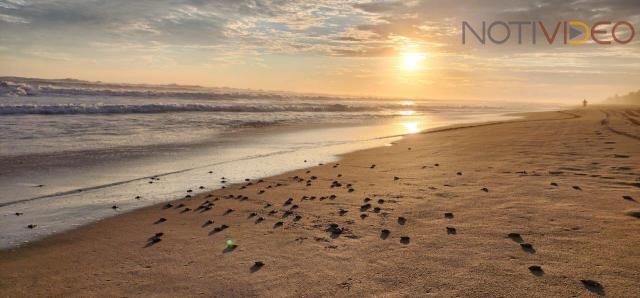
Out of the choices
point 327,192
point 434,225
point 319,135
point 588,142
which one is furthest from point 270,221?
point 319,135

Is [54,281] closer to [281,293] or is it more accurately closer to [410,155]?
[281,293]

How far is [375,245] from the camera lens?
17.0 ft

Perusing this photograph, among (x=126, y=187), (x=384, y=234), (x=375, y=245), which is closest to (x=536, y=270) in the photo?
(x=375, y=245)

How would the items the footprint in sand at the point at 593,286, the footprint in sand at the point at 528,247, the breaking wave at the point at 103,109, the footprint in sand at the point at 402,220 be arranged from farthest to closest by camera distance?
the breaking wave at the point at 103,109
the footprint in sand at the point at 402,220
the footprint in sand at the point at 528,247
the footprint in sand at the point at 593,286

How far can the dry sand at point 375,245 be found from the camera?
407 cm

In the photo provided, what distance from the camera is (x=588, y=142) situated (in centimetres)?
1370

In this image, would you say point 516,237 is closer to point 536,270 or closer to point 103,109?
point 536,270

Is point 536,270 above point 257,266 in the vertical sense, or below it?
above

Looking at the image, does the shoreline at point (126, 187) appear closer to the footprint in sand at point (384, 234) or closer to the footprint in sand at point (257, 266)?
the footprint in sand at point (257, 266)

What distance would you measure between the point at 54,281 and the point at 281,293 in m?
2.84

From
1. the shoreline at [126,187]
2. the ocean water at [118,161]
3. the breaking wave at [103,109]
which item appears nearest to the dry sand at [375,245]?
the shoreline at [126,187]

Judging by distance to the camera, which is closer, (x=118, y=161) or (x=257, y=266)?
(x=257, y=266)

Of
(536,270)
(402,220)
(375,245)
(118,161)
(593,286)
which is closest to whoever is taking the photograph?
(593,286)

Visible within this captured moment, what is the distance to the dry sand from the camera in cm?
407
